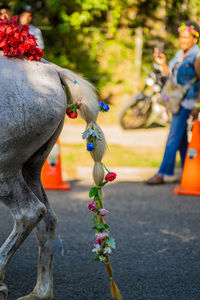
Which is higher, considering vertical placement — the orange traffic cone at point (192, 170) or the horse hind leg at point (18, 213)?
the horse hind leg at point (18, 213)

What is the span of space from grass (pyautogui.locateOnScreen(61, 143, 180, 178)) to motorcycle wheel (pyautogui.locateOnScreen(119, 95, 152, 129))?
189 cm

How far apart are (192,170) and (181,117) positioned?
0.71 metres

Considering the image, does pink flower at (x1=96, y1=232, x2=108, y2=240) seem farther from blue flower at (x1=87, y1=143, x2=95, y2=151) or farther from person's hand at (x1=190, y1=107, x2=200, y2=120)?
person's hand at (x1=190, y1=107, x2=200, y2=120)

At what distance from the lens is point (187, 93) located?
6562 mm

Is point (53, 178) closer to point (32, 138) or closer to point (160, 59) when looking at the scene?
point (160, 59)

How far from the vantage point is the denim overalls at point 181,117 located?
21.2 feet

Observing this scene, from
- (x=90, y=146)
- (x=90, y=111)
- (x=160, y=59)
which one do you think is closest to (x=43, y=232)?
(x=90, y=146)

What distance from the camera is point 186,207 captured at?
5.80 metres

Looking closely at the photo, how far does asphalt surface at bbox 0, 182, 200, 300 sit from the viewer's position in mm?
3541

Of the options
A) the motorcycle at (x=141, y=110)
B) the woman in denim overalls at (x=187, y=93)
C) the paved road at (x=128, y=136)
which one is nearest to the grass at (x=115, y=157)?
the paved road at (x=128, y=136)

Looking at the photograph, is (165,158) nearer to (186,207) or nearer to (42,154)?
(186,207)

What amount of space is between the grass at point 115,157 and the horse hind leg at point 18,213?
4258mm

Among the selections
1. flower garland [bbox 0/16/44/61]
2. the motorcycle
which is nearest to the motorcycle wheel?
the motorcycle

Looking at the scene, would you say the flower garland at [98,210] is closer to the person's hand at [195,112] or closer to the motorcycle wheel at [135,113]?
the person's hand at [195,112]
